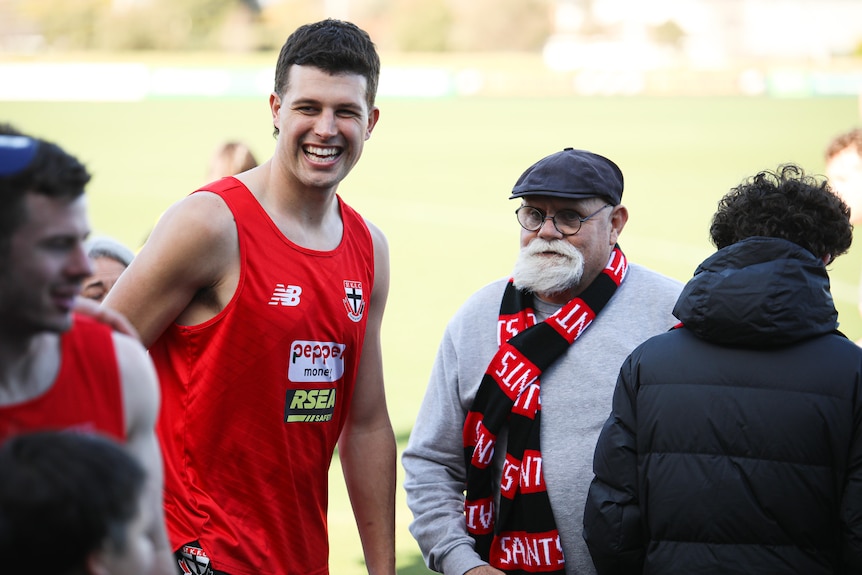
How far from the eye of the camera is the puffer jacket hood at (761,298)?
2699mm

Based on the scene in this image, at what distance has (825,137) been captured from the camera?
2878cm

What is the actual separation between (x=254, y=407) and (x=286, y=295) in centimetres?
34

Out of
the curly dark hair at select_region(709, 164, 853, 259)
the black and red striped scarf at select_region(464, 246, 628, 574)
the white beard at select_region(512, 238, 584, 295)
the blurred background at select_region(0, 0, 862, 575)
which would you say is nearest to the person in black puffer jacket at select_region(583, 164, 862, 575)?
the curly dark hair at select_region(709, 164, 853, 259)

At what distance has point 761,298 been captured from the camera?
2699mm

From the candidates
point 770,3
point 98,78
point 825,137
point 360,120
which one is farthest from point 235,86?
point 770,3

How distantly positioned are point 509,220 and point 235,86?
65.3 feet

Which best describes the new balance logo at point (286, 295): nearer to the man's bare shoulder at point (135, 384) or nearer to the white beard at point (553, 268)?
the white beard at point (553, 268)

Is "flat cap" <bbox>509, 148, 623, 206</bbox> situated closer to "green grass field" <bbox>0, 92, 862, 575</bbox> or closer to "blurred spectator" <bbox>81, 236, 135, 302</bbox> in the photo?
"blurred spectator" <bbox>81, 236, 135, 302</bbox>

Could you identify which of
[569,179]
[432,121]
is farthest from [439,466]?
[432,121]

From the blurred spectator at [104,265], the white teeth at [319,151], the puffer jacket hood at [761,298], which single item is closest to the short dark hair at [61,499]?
the puffer jacket hood at [761,298]

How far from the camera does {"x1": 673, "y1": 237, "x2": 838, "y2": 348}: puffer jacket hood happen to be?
2.70 metres

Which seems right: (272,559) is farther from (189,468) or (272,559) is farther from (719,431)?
(719,431)

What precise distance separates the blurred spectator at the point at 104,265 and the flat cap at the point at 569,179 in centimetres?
198

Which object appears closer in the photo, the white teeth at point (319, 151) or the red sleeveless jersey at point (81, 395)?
the red sleeveless jersey at point (81, 395)
